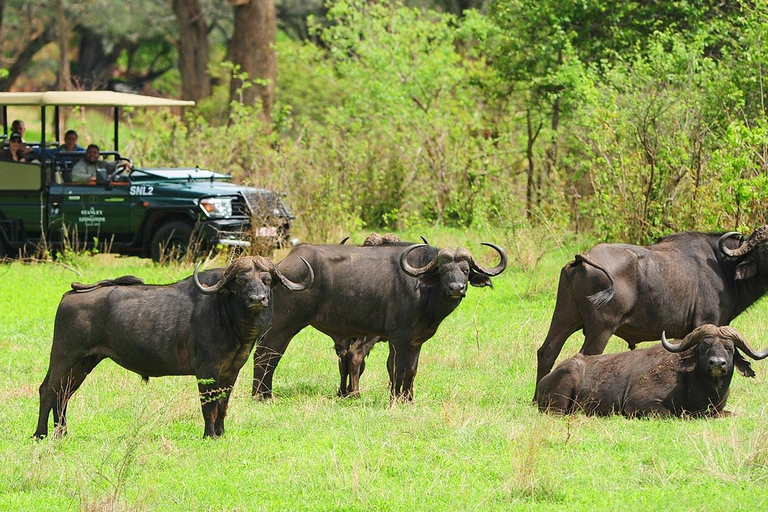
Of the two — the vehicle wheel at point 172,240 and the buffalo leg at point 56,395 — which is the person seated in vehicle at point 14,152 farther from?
the buffalo leg at point 56,395

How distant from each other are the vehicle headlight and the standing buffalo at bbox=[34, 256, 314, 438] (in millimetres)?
9763

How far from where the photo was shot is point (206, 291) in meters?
9.23

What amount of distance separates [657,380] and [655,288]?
1424 mm

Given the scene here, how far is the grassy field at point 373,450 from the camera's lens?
7797 millimetres

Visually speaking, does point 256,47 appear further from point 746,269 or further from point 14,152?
point 746,269

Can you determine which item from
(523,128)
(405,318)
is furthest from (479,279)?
(523,128)

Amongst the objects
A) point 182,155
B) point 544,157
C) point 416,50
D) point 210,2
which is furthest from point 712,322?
point 210,2

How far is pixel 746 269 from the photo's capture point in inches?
473

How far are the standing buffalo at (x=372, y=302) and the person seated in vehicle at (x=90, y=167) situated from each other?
9.00 meters

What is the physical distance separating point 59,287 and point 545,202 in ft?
28.6

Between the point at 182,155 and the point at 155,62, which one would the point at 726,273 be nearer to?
the point at 182,155

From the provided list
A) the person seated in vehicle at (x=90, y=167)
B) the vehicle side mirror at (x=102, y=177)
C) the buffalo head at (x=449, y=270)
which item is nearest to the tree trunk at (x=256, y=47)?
the person seated in vehicle at (x=90, y=167)

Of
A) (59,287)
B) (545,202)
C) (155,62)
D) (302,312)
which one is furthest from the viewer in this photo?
(155,62)

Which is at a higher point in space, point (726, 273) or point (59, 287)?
point (726, 273)
